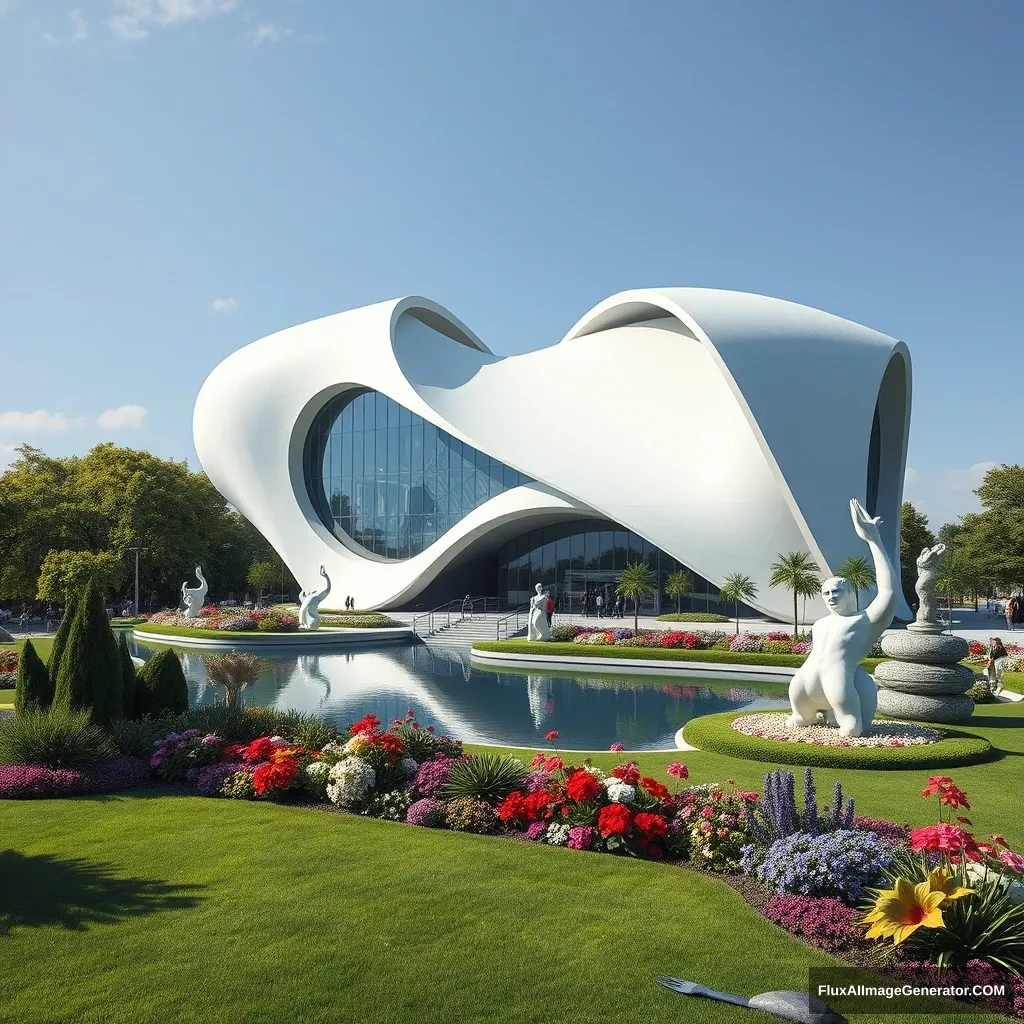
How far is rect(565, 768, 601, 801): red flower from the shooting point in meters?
6.96

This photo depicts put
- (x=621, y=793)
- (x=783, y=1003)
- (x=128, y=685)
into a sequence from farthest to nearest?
(x=128, y=685) < (x=621, y=793) < (x=783, y=1003)

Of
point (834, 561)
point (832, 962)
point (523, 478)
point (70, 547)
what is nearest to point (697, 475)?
point (834, 561)

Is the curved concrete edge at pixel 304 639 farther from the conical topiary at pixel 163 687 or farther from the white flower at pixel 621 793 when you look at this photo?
the white flower at pixel 621 793

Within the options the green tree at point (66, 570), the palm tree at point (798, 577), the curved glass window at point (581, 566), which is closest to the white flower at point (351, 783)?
the palm tree at point (798, 577)

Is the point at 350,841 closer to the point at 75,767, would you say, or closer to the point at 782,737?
the point at 75,767

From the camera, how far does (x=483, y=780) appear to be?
7844 millimetres

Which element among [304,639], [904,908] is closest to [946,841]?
[904,908]

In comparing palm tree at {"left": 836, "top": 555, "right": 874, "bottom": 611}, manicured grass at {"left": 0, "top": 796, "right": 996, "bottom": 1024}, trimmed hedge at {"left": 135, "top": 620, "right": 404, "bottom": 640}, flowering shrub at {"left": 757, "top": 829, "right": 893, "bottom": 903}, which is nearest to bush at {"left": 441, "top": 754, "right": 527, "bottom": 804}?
manicured grass at {"left": 0, "top": 796, "right": 996, "bottom": 1024}

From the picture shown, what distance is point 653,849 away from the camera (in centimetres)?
657

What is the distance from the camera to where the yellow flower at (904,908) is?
14.2 feet

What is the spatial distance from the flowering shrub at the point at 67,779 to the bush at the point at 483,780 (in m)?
3.65

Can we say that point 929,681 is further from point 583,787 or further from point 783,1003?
point 783,1003

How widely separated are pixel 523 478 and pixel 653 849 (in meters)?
32.3

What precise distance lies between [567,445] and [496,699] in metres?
18.6
